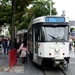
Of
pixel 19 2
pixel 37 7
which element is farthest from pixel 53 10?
pixel 19 2

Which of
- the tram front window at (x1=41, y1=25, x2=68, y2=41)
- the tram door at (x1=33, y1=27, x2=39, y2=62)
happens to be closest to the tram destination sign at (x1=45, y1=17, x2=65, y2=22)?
the tram front window at (x1=41, y1=25, x2=68, y2=41)

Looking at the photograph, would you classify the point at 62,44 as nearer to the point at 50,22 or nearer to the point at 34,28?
the point at 50,22

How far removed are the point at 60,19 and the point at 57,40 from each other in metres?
1.30

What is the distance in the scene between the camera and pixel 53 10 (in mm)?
51156

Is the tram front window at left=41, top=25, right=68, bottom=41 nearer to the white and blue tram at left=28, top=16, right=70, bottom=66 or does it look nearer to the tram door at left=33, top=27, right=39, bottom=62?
the white and blue tram at left=28, top=16, right=70, bottom=66

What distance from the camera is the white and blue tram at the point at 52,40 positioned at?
1537cm

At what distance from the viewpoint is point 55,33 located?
15781mm

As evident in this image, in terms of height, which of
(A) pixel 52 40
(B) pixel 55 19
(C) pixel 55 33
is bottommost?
(A) pixel 52 40

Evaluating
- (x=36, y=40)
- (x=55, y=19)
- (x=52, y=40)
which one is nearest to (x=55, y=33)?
(x=52, y=40)

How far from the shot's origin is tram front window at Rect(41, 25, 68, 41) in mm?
15648

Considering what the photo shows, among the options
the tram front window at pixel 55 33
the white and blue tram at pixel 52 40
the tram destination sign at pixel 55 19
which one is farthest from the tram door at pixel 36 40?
the tram destination sign at pixel 55 19

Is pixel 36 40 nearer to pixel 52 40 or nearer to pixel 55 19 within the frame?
pixel 52 40

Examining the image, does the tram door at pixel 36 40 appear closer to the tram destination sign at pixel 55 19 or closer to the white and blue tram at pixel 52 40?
the white and blue tram at pixel 52 40

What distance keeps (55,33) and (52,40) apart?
20.5 inches
